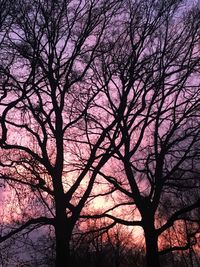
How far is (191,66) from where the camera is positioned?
2188 cm

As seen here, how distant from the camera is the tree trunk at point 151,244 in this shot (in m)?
21.3

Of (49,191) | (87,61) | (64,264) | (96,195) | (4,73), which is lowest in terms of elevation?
(64,264)

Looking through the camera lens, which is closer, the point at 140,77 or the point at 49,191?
the point at 49,191

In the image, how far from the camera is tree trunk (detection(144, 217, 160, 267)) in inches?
840

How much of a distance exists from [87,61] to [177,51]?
5.00m

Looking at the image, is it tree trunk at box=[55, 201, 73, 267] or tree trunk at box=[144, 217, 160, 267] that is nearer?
tree trunk at box=[55, 201, 73, 267]

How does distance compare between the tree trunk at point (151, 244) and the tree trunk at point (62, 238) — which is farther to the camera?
the tree trunk at point (151, 244)

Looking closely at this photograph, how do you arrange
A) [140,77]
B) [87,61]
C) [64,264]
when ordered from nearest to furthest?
[64,264] < [87,61] < [140,77]

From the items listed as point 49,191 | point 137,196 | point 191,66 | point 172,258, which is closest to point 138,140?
point 137,196

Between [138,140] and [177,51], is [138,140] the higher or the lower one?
the lower one

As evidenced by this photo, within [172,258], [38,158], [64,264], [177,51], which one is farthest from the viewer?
[172,258]

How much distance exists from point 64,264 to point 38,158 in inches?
152

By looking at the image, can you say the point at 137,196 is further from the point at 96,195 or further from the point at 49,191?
the point at 49,191

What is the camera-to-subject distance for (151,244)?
2180 centimetres
